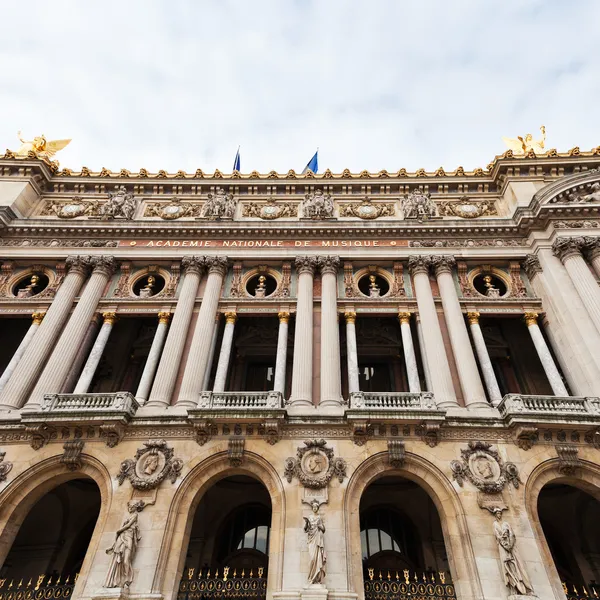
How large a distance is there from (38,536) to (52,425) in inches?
247

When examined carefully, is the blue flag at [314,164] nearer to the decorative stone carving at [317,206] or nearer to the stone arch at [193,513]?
the decorative stone carving at [317,206]

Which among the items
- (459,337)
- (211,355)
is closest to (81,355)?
(211,355)

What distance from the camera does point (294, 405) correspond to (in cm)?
1825

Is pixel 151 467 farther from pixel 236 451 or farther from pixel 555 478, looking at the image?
pixel 555 478

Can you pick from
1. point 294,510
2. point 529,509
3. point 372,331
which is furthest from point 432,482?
point 372,331

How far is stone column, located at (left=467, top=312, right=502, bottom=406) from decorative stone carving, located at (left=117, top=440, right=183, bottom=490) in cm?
1277

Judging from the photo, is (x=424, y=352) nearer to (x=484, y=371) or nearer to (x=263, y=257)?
(x=484, y=371)

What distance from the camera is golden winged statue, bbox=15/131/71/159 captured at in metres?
28.8

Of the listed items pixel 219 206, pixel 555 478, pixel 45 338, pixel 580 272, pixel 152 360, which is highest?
pixel 219 206

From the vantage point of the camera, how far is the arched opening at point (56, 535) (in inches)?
749

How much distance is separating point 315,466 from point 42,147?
2657cm

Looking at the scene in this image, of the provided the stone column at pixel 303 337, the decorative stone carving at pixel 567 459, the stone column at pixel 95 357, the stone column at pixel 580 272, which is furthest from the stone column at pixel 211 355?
the stone column at pixel 580 272

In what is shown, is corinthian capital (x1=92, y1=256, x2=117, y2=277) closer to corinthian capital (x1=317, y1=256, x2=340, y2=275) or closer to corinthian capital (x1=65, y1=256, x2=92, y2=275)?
corinthian capital (x1=65, y1=256, x2=92, y2=275)

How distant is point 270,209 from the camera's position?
26.8 m
